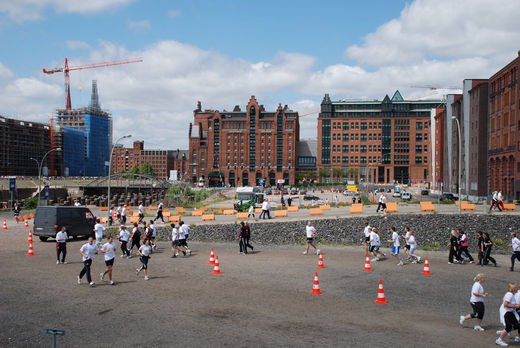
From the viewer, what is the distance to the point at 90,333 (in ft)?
33.6

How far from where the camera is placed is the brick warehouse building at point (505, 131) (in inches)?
2025

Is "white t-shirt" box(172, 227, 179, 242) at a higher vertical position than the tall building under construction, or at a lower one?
lower

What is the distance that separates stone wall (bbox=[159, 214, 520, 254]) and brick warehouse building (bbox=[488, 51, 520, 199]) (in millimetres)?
22848

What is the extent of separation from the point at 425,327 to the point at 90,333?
8494 mm

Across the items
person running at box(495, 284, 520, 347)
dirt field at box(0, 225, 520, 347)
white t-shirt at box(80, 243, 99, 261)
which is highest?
white t-shirt at box(80, 243, 99, 261)

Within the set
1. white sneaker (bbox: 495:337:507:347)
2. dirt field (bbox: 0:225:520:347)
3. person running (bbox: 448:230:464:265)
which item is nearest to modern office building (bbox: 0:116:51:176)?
dirt field (bbox: 0:225:520:347)

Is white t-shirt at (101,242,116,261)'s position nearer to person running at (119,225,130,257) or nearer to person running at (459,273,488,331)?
person running at (119,225,130,257)

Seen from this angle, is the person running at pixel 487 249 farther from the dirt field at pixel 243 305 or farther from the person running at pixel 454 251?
the person running at pixel 454 251

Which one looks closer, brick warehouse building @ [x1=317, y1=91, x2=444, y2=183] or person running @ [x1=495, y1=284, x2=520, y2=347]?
person running @ [x1=495, y1=284, x2=520, y2=347]

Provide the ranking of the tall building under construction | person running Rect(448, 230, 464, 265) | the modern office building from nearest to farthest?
1. person running Rect(448, 230, 464, 265)
2. the modern office building
3. the tall building under construction

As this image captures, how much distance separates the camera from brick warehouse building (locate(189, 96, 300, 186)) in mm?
145000

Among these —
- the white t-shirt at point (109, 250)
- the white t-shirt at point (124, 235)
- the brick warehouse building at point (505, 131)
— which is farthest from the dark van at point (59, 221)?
the brick warehouse building at point (505, 131)

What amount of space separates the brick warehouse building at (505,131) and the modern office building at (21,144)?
116 metres

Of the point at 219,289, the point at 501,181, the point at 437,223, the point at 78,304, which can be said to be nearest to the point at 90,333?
the point at 78,304
